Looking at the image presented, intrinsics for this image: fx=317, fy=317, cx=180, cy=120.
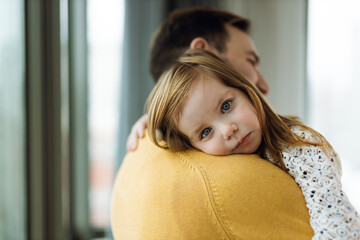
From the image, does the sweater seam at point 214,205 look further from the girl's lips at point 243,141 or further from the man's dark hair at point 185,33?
the man's dark hair at point 185,33

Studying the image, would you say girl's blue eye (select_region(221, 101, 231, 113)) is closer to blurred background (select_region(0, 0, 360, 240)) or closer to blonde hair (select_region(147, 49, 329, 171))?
blonde hair (select_region(147, 49, 329, 171))

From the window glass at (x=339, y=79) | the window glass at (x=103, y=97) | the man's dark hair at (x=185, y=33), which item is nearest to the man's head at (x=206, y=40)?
the man's dark hair at (x=185, y=33)

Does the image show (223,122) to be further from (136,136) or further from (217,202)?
(136,136)

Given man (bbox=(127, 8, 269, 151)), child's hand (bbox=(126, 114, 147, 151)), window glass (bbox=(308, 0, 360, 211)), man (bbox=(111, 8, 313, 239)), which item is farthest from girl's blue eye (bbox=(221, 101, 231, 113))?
window glass (bbox=(308, 0, 360, 211))

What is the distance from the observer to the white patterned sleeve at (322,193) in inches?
26.5

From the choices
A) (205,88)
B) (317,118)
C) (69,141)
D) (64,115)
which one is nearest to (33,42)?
(64,115)

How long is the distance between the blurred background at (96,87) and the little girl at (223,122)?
100 cm

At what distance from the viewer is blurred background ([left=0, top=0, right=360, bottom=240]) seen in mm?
1656

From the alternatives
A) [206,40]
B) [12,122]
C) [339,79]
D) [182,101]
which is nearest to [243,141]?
[182,101]

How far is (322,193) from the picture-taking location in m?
0.71

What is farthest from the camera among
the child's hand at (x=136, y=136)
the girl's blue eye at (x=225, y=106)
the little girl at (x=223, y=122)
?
the child's hand at (x=136, y=136)

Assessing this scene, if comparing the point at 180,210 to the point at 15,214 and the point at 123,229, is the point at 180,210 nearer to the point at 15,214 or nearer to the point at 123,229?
the point at 123,229

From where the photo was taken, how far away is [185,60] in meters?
0.97

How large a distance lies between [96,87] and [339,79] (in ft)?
5.69
